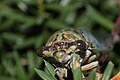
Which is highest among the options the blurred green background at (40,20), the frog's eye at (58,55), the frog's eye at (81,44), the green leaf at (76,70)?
the blurred green background at (40,20)

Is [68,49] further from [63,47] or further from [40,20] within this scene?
[40,20]

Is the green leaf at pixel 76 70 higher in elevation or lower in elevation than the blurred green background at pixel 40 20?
lower

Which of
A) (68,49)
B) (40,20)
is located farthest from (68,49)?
(40,20)

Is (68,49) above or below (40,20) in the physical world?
below

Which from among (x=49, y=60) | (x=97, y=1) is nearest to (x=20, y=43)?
(x=97, y=1)

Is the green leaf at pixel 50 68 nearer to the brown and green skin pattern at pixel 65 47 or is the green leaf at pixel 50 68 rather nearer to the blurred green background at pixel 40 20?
the brown and green skin pattern at pixel 65 47

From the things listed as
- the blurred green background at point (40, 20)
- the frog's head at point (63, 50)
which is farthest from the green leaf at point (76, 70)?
the blurred green background at point (40, 20)

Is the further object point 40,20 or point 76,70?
point 40,20
